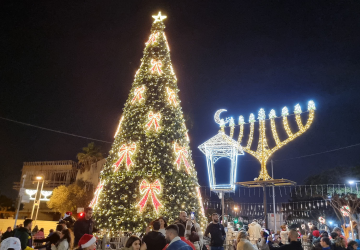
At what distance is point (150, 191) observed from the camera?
12.6m

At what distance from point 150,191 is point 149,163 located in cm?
136

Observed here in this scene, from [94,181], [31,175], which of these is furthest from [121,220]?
[31,175]

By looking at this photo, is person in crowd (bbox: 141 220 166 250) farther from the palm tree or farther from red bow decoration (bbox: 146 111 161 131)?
the palm tree

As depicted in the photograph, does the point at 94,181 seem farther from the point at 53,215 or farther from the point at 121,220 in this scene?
the point at 121,220

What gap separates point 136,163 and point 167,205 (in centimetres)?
255

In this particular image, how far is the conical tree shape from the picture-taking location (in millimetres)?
12438

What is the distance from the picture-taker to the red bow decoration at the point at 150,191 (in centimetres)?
1246

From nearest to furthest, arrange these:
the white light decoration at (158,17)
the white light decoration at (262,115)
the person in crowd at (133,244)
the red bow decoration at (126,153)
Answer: the person in crowd at (133,244), the red bow decoration at (126,153), the white light decoration at (158,17), the white light decoration at (262,115)

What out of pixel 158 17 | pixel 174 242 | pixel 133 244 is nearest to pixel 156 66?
pixel 158 17

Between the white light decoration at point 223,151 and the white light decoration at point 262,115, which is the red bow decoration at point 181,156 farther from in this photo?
the white light decoration at point 262,115

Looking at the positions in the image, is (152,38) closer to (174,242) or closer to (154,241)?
(154,241)

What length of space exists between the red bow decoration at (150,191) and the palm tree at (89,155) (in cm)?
2226

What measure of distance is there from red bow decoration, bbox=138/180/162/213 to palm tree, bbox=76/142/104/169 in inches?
876

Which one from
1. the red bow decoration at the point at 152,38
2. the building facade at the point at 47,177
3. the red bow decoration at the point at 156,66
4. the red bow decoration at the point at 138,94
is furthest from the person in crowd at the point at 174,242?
the building facade at the point at 47,177
